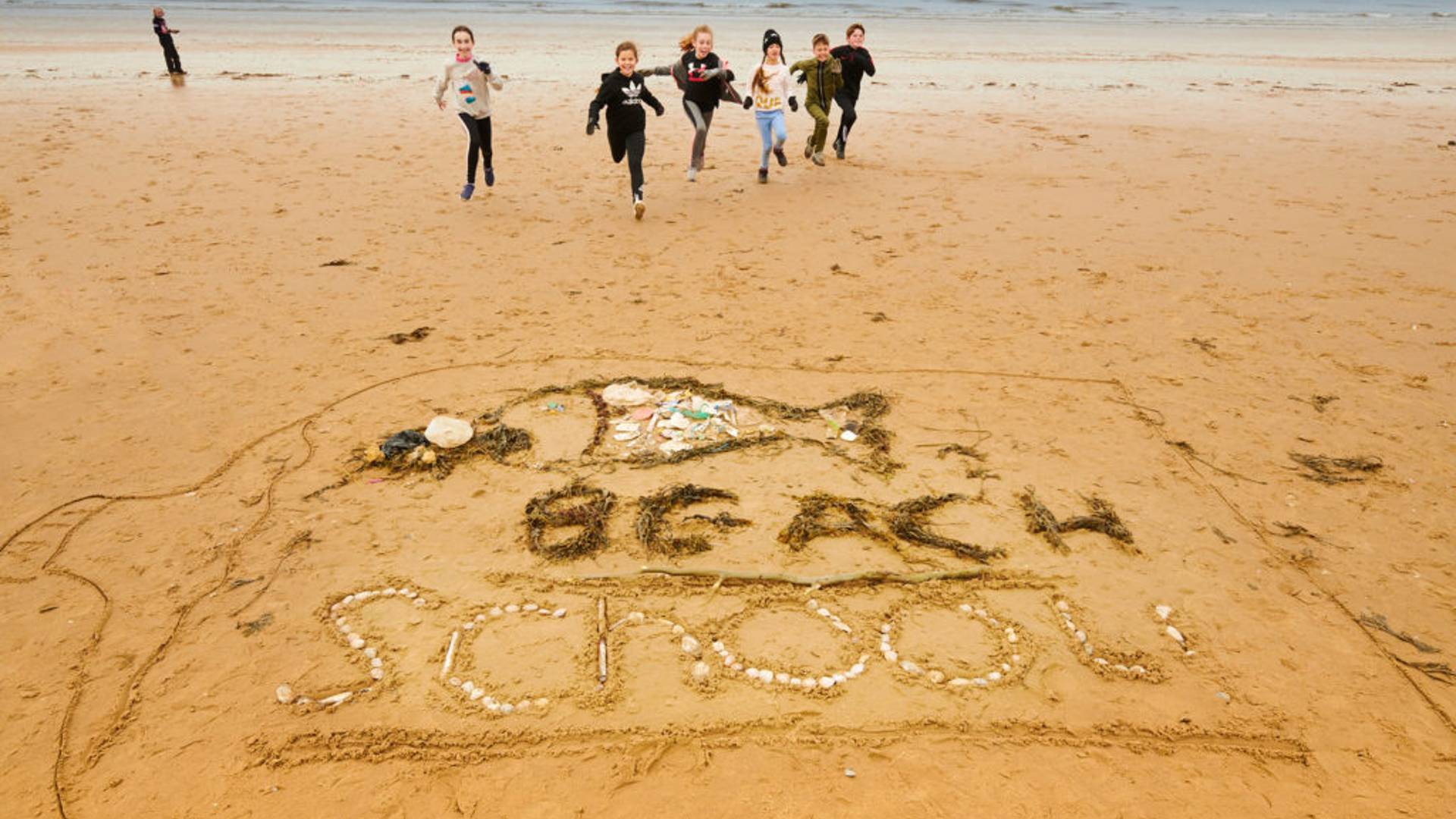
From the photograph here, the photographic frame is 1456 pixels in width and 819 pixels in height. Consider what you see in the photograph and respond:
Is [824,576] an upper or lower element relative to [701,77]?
lower

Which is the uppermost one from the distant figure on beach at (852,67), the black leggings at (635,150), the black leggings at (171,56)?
the black leggings at (171,56)

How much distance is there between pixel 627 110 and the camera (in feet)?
28.1

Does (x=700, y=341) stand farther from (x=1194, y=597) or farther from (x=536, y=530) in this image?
(x=1194, y=597)

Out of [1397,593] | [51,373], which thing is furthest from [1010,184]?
[51,373]

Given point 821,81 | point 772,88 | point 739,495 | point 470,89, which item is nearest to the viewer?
point 739,495

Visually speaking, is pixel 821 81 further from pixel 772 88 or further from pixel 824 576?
pixel 824 576

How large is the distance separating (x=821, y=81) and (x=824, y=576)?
815 centimetres

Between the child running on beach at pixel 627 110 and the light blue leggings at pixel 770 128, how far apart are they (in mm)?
1767

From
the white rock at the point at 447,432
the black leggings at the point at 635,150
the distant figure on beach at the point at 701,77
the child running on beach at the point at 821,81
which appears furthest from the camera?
the child running on beach at the point at 821,81

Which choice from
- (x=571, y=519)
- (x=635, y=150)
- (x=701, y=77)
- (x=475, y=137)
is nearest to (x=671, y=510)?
(x=571, y=519)

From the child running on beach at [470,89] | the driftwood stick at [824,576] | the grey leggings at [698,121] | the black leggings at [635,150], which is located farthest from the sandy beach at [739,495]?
the child running on beach at [470,89]

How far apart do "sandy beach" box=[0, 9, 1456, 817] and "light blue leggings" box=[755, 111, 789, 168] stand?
0.77 m

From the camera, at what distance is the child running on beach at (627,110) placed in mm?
8406

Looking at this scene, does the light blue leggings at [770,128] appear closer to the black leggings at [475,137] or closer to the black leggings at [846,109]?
the black leggings at [846,109]
